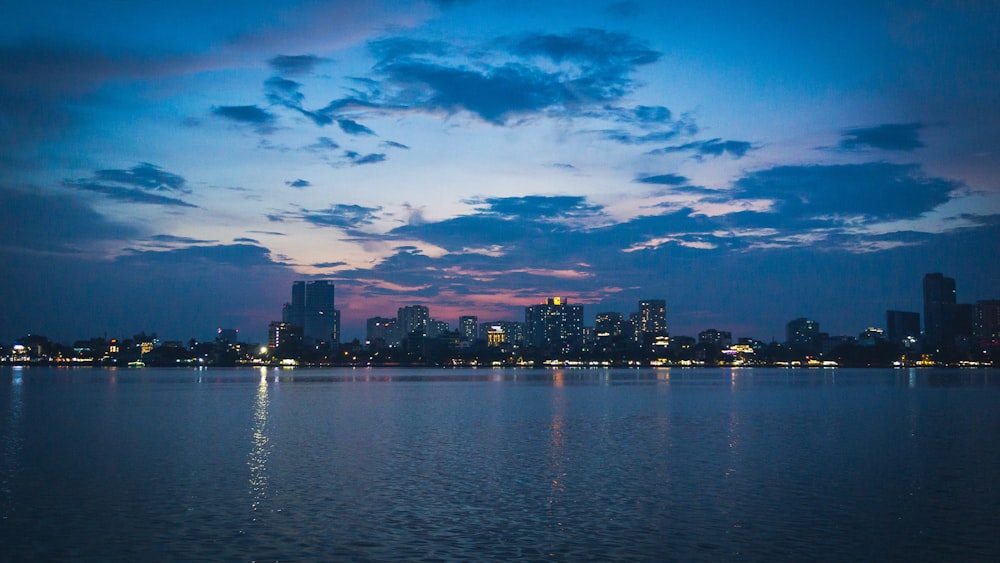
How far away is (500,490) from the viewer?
30.8 metres

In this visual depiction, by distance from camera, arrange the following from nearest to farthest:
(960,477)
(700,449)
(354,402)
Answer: (960,477), (700,449), (354,402)

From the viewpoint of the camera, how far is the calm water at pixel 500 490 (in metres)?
22.2

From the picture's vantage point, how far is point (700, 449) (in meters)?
42.9

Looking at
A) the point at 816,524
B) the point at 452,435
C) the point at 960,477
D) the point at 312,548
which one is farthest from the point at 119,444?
the point at 960,477

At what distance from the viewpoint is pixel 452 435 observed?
5088 cm

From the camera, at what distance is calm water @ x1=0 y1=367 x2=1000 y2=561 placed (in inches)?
875

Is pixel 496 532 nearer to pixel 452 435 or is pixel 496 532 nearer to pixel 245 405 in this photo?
pixel 452 435

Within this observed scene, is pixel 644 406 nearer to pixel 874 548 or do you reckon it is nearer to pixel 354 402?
pixel 354 402

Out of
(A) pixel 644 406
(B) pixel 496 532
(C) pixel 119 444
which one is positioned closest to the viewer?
(B) pixel 496 532

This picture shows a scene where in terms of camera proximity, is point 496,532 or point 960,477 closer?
point 496,532

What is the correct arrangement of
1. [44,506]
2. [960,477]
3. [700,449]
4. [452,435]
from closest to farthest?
1. [44,506]
2. [960,477]
3. [700,449]
4. [452,435]

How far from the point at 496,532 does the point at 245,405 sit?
212ft

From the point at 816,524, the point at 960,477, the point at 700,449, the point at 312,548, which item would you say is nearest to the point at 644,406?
the point at 700,449

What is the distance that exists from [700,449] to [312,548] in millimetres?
26140
